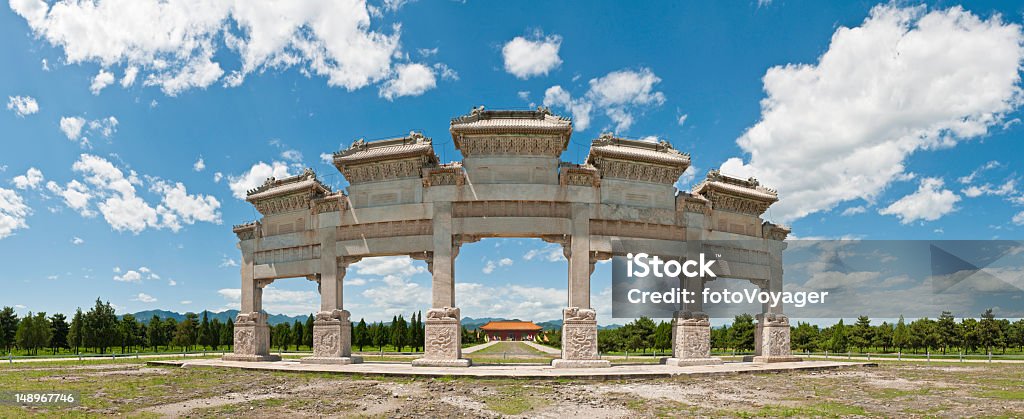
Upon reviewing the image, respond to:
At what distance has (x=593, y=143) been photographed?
23172mm

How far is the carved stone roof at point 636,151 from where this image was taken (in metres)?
22.8

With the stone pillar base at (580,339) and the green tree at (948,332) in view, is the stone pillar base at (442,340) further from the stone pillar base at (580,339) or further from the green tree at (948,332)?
the green tree at (948,332)

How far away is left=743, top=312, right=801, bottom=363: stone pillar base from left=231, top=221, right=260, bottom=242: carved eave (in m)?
22.5

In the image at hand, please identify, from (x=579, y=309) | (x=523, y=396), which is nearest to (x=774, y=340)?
(x=579, y=309)

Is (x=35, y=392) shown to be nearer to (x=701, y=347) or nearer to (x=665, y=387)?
(x=665, y=387)

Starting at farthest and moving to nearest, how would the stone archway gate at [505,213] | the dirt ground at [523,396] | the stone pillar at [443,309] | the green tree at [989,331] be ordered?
the green tree at [989,331]
the stone archway gate at [505,213]
the stone pillar at [443,309]
the dirt ground at [523,396]

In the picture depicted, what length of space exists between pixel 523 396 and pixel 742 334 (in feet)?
109

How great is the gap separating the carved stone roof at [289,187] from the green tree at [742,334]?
1228 inches

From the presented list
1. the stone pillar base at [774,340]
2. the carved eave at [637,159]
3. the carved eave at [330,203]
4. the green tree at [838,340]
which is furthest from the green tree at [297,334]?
the green tree at [838,340]

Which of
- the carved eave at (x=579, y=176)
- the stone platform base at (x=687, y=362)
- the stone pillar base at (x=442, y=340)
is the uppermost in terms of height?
the carved eave at (x=579, y=176)

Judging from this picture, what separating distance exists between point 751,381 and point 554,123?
11129 millimetres

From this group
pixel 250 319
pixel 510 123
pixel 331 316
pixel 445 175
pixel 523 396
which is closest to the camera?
pixel 523 396

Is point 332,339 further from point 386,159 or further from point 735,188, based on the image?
point 735,188

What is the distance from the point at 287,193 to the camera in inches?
998
